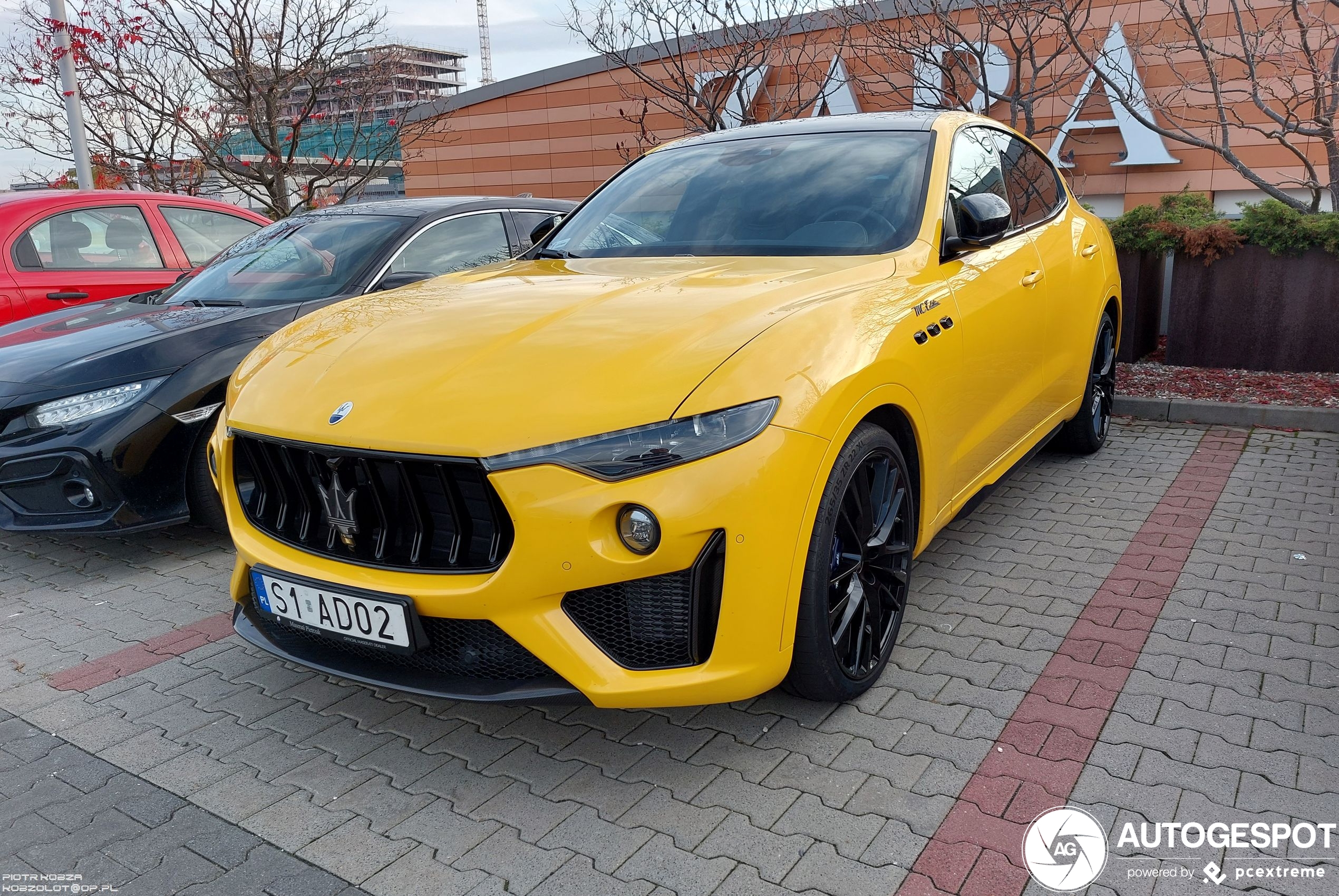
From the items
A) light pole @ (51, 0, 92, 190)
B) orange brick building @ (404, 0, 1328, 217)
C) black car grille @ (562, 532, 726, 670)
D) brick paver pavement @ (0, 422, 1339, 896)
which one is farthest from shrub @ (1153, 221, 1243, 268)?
light pole @ (51, 0, 92, 190)

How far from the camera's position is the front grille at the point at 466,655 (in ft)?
8.25

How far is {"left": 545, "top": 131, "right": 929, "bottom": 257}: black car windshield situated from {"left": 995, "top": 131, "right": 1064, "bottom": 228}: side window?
79 cm

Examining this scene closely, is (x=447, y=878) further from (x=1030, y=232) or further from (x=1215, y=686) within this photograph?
(x=1030, y=232)

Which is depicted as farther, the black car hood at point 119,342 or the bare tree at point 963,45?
the bare tree at point 963,45

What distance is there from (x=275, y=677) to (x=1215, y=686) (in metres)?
3.02

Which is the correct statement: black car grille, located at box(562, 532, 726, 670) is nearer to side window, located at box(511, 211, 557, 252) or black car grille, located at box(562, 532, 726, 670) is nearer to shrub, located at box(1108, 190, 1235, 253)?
side window, located at box(511, 211, 557, 252)

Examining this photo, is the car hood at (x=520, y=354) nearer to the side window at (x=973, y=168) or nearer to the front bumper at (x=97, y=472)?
the side window at (x=973, y=168)

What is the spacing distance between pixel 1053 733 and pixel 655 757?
1126mm

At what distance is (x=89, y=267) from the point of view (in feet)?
21.6

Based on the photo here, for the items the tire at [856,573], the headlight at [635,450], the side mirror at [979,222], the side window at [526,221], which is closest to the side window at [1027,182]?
the side mirror at [979,222]

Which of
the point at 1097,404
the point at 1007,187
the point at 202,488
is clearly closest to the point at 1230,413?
the point at 1097,404

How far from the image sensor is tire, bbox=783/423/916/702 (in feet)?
8.75

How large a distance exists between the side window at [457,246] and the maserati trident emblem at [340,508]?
2.65 m

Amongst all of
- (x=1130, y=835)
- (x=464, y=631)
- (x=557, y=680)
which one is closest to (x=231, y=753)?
(x=464, y=631)
